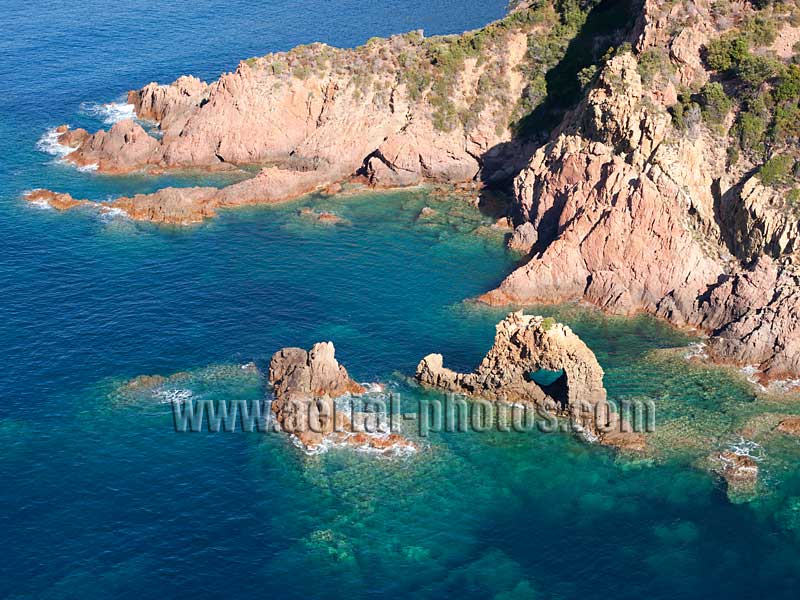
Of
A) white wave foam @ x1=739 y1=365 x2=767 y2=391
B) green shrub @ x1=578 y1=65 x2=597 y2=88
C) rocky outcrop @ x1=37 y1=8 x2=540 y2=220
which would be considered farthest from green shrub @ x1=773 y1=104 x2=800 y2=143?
rocky outcrop @ x1=37 y1=8 x2=540 y2=220

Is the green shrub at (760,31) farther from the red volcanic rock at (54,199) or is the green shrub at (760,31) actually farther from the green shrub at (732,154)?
the red volcanic rock at (54,199)

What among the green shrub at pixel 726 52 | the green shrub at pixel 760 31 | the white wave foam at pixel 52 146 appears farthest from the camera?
the white wave foam at pixel 52 146

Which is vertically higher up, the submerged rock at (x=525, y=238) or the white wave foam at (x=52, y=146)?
the white wave foam at (x=52, y=146)

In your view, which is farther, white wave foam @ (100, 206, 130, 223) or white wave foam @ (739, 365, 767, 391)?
white wave foam @ (100, 206, 130, 223)

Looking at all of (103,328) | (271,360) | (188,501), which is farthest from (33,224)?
(188,501)

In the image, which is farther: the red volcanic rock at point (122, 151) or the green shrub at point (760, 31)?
the red volcanic rock at point (122, 151)

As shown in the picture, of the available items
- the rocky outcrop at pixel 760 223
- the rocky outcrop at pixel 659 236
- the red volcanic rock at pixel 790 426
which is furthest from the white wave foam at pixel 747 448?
the rocky outcrop at pixel 760 223

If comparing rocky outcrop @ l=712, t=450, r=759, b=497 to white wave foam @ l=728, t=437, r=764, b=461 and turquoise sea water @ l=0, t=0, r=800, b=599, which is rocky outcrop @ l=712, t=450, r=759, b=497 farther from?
turquoise sea water @ l=0, t=0, r=800, b=599
